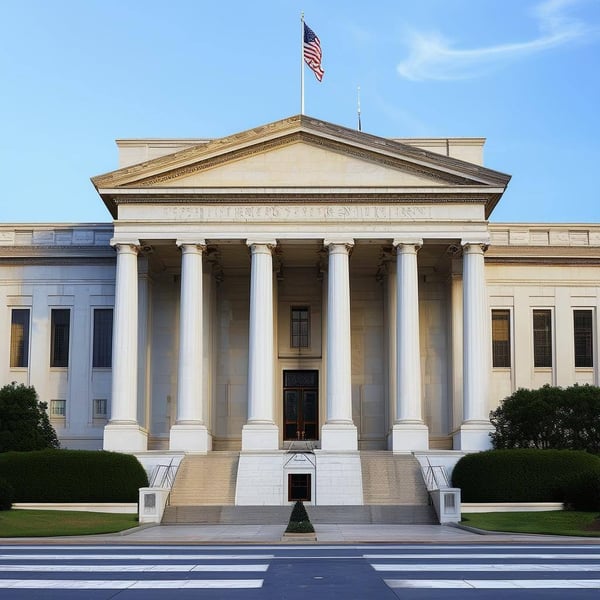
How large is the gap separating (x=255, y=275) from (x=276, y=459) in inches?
367

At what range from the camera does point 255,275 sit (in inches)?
2117

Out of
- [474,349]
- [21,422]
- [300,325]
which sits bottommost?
[21,422]

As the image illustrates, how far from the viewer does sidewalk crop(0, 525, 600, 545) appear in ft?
106

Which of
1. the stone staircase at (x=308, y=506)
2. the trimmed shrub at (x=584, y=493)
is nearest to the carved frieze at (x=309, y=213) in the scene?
the stone staircase at (x=308, y=506)

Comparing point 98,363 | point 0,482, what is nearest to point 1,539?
point 0,482

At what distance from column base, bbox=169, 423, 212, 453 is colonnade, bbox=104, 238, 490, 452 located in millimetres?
48

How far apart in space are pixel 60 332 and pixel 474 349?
78.4 ft

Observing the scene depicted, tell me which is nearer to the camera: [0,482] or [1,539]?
[1,539]

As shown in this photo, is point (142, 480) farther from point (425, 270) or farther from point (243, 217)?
point (425, 270)

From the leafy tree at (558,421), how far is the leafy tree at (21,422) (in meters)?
22.5
